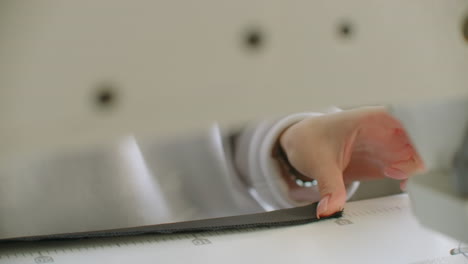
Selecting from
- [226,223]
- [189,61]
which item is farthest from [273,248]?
[189,61]

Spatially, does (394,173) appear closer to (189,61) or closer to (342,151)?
(342,151)

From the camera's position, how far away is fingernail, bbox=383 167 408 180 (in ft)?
1.08

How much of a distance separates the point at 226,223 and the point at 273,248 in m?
0.04

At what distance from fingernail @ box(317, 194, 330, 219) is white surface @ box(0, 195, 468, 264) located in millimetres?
15

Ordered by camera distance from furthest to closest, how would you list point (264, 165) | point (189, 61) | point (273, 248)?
point (264, 165) < point (273, 248) < point (189, 61)

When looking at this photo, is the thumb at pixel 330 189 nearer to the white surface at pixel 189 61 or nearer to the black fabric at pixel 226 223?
the black fabric at pixel 226 223

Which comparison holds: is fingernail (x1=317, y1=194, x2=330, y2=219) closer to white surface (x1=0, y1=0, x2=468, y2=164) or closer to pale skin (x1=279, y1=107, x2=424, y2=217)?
pale skin (x1=279, y1=107, x2=424, y2=217)

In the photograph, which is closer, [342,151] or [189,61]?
[189,61]

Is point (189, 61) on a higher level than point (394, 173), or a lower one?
higher

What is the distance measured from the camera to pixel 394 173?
34 cm

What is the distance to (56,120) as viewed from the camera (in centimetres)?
9

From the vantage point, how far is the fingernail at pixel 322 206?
12.3 inches

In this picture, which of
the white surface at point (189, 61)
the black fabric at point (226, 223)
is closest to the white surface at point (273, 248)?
the black fabric at point (226, 223)

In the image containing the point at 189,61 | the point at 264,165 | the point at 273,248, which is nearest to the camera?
the point at 189,61
